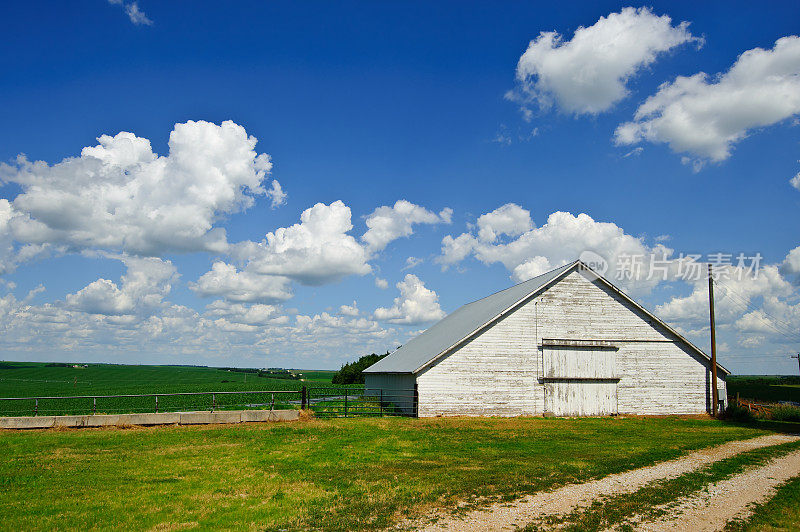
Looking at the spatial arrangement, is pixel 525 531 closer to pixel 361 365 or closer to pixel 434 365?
pixel 434 365

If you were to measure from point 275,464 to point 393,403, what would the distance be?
1888 centimetres

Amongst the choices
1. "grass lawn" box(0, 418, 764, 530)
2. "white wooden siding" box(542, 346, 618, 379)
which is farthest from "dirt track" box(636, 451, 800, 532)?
"white wooden siding" box(542, 346, 618, 379)

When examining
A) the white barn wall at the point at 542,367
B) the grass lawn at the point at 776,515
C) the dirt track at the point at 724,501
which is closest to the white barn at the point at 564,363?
the white barn wall at the point at 542,367

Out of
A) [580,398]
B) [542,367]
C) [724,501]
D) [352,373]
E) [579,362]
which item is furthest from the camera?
[352,373]

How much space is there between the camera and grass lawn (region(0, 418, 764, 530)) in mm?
10836

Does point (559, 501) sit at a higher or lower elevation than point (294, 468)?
higher

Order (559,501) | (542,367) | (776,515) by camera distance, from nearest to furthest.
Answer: (776,515) < (559,501) < (542,367)

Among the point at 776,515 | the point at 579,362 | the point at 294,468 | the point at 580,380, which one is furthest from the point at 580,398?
the point at 294,468

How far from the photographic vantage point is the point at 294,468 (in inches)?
604

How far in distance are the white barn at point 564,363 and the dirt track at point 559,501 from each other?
13180 millimetres

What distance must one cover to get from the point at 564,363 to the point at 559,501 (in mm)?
20565

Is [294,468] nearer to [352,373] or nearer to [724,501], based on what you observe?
[724,501]

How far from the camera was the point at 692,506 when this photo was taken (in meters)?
11.2

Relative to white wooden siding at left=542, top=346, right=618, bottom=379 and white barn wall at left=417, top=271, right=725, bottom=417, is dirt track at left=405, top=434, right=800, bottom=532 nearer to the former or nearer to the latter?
white barn wall at left=417, top=271, right=725, bottom=417
